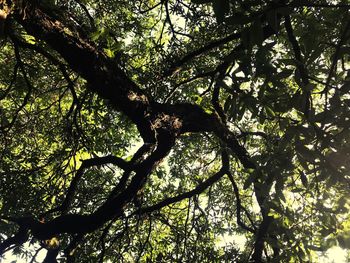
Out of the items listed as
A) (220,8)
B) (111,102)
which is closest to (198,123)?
(111,102)

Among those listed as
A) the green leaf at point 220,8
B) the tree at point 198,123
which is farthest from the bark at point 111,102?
the green leaf at point 220,8

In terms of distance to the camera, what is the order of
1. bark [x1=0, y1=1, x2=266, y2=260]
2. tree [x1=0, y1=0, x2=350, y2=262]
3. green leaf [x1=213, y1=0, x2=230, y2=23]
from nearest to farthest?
green leaf [x1=213, y1=0, x2=230, y2=23] → tree [x1=0, y1=0, x2=350, y2=262] → bark [x1=0, y1=1, x2=266, y2=260]

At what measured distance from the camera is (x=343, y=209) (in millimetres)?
2906

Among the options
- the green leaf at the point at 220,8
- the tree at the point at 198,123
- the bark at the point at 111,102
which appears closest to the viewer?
the green leaf at the point at 220,8

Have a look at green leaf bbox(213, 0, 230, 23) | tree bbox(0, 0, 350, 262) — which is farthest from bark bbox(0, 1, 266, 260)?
green leaf bbox(213, 0, 230, 23)

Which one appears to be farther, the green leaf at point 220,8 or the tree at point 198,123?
the tree at point 198,123

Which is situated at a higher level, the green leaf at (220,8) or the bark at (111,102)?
the bark at (111,102)

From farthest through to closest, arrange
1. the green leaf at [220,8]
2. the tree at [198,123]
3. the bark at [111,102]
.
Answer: the bark at [111,102]
the tree at [198,123]
the green leaf at [220,8]

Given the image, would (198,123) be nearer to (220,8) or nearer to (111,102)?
(111,102)

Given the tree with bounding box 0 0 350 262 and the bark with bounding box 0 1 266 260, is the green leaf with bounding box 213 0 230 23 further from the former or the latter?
the bark with bounding box 0 1 266 260

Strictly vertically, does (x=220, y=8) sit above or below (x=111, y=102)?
below

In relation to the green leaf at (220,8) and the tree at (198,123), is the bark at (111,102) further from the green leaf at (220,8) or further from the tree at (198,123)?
the green leaf at (220,8)

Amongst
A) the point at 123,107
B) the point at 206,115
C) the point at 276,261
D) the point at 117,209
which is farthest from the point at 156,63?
the point at 276,261

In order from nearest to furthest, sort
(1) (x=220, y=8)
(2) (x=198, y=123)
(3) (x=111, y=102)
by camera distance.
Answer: (1) (x=220, y=8) → (3) (x=111, y=102) → (2) (x=198, y=123)
